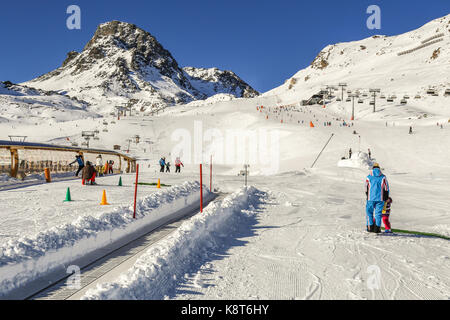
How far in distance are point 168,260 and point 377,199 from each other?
5.30 meters

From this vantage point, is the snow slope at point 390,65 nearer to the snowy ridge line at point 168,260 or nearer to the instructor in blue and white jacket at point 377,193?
the instructor in blue and white jacket at point 377,193

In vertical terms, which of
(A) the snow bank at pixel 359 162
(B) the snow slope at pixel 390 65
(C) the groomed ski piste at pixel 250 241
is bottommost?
(C) the groomed ski piste at pixel 250 241

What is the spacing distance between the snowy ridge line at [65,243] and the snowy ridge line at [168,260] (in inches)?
62.9

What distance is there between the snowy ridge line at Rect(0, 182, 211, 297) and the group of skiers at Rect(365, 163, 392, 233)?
614 centimetres

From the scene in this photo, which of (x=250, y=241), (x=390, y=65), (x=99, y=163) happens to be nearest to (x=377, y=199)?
(x=250, y=241)

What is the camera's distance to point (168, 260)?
572cm

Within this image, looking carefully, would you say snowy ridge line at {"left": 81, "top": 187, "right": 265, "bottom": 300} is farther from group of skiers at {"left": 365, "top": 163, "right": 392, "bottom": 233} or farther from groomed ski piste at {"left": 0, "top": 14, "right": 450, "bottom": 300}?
group of skiers at {"left": 365, "top": 163, "right": 392, "bottom": 233}

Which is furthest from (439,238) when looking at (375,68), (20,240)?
(375,68)

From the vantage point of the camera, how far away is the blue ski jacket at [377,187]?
7906 mm

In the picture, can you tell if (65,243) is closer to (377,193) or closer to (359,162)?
(377,193)

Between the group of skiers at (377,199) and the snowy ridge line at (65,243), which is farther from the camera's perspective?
the group of skiers at (377,199)

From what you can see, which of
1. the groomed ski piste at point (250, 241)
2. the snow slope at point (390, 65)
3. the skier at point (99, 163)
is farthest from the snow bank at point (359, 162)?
the snow slope at point (390, 65)

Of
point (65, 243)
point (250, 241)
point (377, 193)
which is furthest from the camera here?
point (377, 193)
